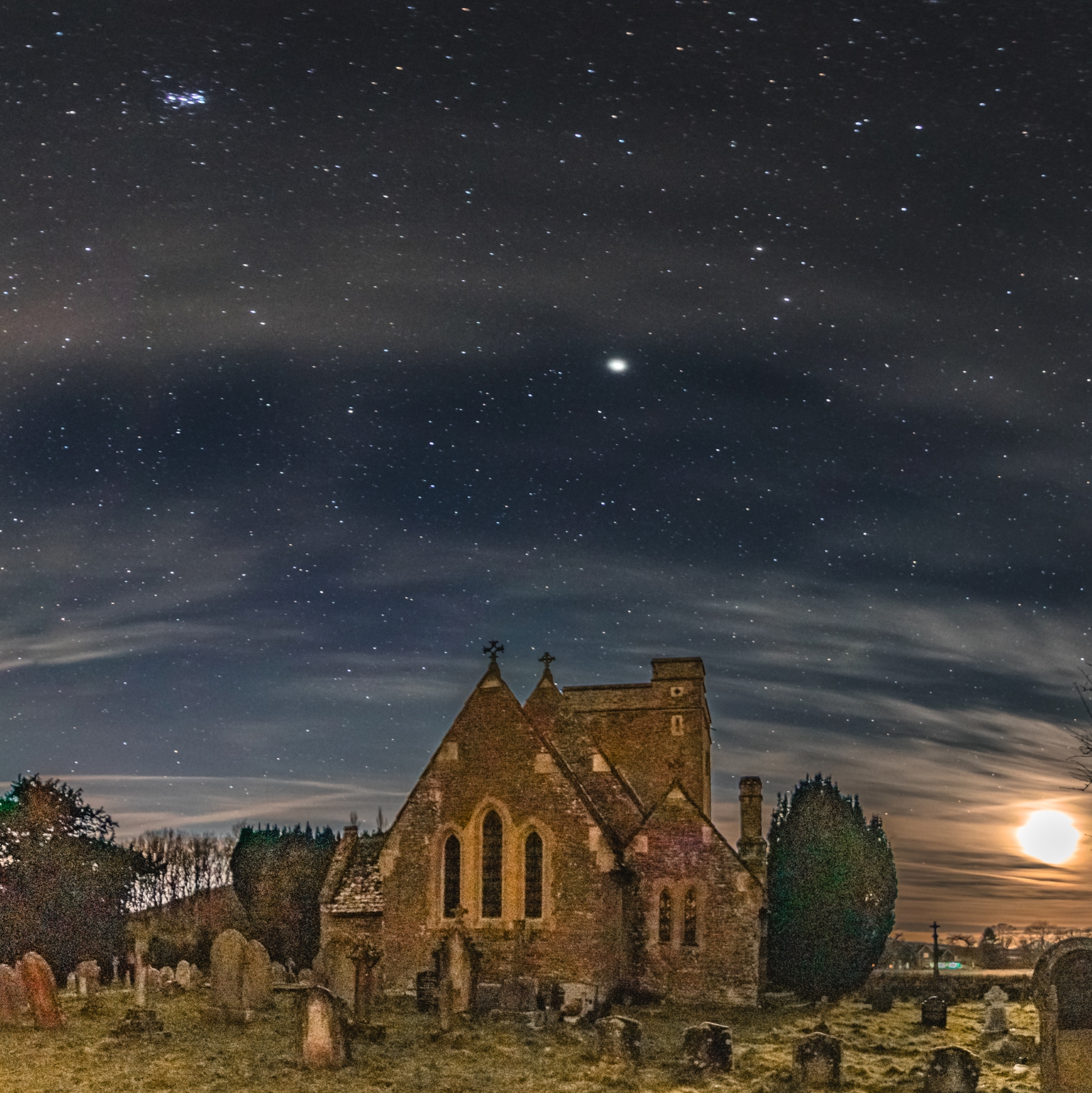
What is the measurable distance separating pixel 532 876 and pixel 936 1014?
11029 millimetres

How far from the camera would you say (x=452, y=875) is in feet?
103

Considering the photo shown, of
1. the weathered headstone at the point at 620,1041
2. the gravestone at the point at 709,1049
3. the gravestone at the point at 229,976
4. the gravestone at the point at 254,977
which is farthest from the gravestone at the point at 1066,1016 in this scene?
the gravestone at the point at 229,976

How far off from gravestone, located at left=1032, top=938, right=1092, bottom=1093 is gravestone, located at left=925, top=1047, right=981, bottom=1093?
1.22 meters

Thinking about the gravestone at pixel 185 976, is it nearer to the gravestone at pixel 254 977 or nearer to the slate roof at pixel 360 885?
the slate roof at pixel 360 885

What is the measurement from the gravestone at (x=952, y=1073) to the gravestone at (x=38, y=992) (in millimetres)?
18475

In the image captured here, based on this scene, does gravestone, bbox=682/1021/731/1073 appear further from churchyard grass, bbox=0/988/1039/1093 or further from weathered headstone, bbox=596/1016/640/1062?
weathered headstone, bbox=596/1016/640/1062

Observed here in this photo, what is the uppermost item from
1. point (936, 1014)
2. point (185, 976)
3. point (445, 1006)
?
point (445, 1006)

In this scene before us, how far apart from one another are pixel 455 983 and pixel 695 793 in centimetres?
1663

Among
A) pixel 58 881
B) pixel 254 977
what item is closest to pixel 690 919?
pixel 254 977

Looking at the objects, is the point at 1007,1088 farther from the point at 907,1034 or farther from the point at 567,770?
the point at 567,770

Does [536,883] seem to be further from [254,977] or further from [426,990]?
[254,977]

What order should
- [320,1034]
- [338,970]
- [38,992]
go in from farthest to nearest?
1. [338,970]
2. [38,992]
3. [320,1034]

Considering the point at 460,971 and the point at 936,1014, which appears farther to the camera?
the point at 936,1014

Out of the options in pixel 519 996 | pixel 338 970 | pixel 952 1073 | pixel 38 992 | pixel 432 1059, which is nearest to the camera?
pixel 952 1073
